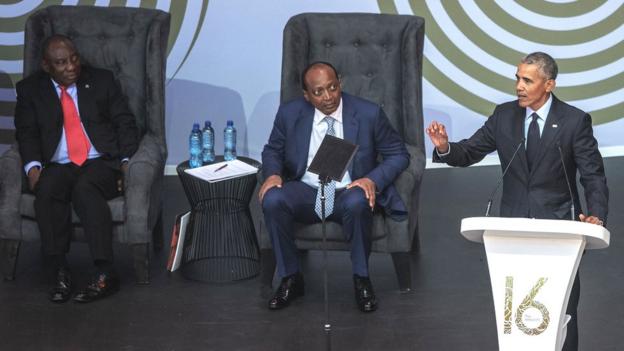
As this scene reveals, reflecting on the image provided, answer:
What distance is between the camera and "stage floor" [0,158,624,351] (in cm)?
479

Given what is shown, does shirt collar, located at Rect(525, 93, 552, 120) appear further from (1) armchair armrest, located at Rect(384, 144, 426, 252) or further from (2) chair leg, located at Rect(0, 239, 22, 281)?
(2) chair leg, located at Rect(0, 239, 22, 281)

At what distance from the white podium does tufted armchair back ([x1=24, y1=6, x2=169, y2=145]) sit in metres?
2.79

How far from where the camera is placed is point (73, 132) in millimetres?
5680

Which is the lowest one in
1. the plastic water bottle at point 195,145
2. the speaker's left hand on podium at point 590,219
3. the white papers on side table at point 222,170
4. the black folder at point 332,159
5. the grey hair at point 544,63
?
the white papers on side table at point 222,170

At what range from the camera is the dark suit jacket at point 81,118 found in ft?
18.5

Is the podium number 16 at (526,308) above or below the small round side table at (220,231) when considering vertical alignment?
above

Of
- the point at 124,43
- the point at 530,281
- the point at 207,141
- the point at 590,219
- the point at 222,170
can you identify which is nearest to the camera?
the point at 530,281

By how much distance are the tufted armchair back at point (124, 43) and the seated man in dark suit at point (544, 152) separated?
7.18 ft

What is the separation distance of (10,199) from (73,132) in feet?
1.59

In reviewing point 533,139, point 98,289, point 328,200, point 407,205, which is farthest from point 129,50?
point 533,139

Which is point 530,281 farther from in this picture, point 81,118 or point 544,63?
point 81,118

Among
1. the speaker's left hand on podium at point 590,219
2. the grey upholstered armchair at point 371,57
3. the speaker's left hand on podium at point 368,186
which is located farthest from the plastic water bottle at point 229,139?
the speaker's left hand on podium at point 590,219

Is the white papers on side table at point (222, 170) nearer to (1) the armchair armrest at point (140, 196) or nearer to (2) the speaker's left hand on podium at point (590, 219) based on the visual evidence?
(1) the armchair armrest at point (140, 196)

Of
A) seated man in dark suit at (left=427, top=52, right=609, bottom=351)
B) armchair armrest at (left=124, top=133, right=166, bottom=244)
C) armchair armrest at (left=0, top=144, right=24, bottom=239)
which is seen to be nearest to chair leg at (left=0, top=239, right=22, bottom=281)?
armchair armrest at (left=0, top=144, right=24, bottom=239)
